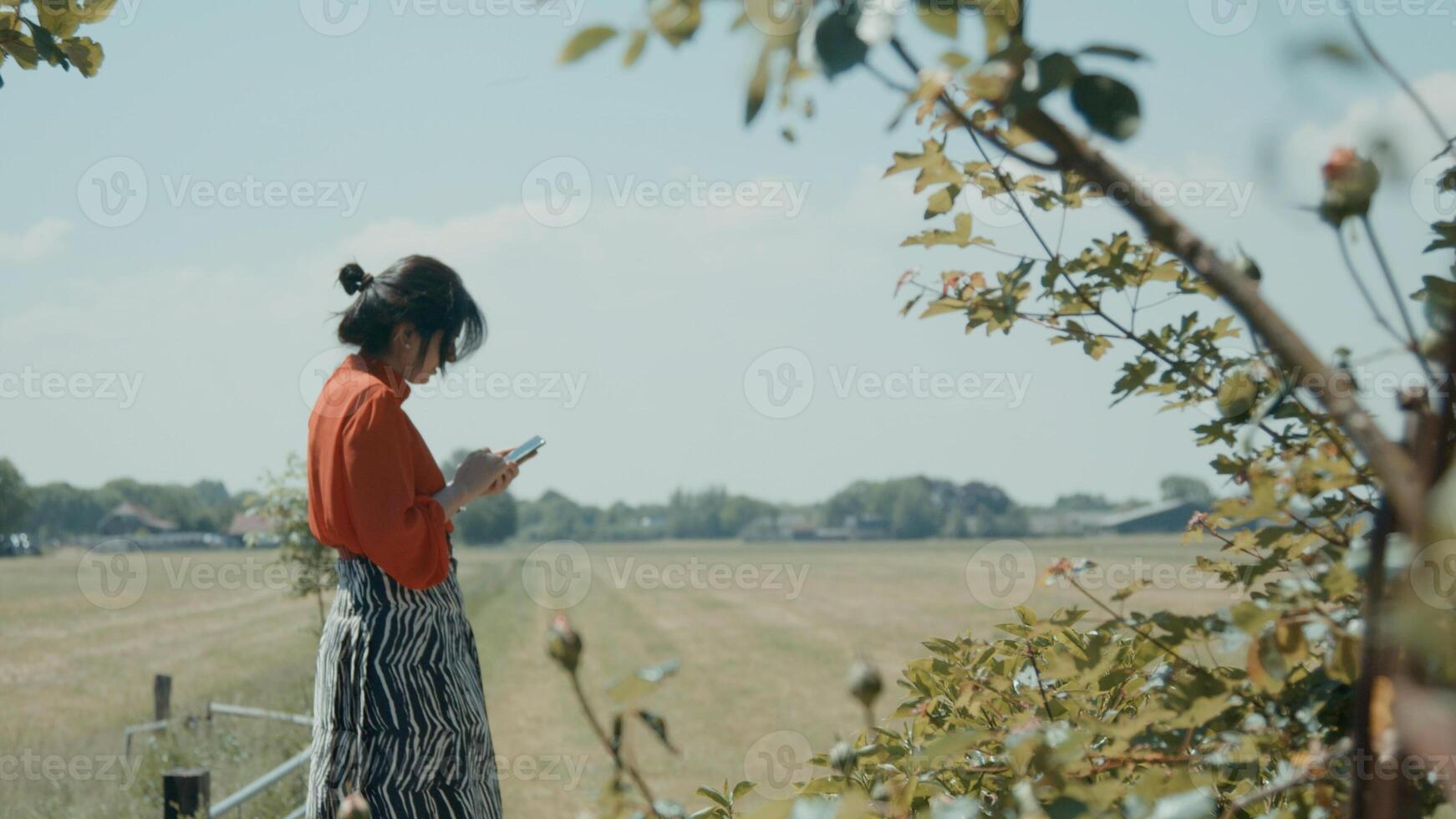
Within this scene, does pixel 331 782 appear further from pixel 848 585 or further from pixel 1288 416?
pixel 848 585

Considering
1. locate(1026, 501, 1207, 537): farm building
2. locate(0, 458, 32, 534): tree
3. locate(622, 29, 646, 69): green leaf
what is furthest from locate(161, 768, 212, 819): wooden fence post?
locate(1026, 501, 1207, 537): farm building

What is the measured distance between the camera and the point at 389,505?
232 cm

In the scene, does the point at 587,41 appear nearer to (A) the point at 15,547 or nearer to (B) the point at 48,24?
(B) the point at 48,24

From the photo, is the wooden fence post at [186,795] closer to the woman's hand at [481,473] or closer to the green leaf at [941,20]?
the woman's hand at [481,473]

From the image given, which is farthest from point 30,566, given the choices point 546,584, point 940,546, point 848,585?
point 940,546

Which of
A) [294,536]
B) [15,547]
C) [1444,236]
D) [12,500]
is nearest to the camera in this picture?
[1444,236]

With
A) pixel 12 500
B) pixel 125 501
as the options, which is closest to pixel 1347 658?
pixel 12 500

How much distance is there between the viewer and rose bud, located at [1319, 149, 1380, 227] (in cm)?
79

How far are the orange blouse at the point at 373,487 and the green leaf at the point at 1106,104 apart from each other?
5.92 feet

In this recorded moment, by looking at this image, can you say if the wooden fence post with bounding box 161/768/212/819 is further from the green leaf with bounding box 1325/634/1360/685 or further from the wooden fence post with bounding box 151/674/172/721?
the wooden fence post with bounding box 151/674/172/721

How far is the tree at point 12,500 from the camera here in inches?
3307

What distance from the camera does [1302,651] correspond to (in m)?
0.90

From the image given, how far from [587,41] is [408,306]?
1.91m

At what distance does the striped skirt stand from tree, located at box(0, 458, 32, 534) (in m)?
94.3
